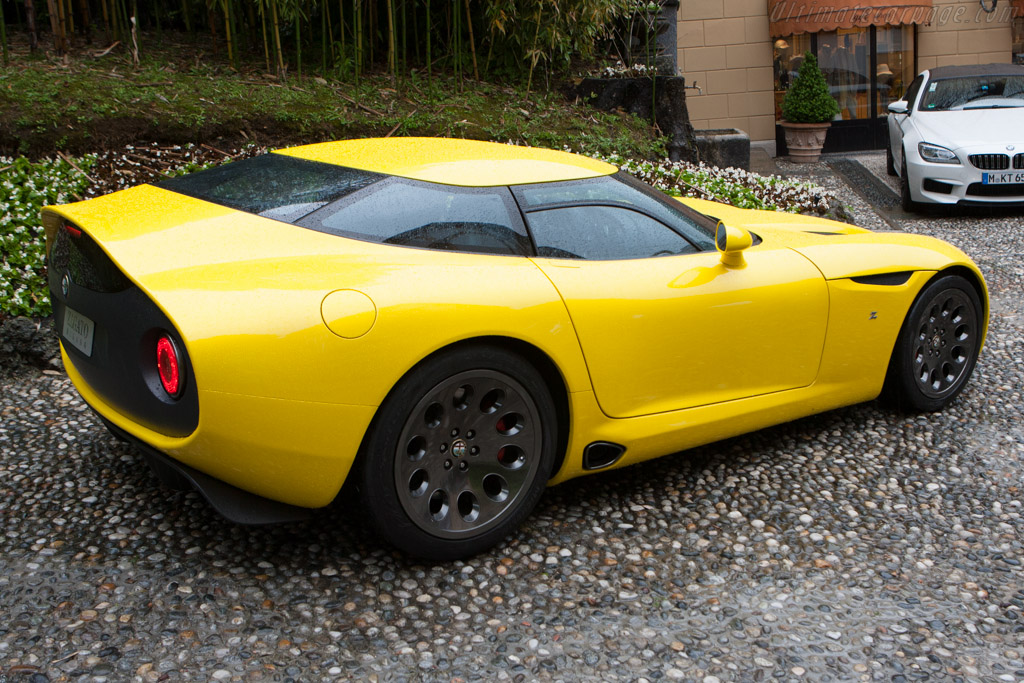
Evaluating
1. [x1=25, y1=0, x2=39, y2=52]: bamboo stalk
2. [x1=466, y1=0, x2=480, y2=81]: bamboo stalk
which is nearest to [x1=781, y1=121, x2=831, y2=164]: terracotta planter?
[x1=466, y1=0, x2=480, y2=81]: bamboo stalk

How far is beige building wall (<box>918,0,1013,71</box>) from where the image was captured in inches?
577

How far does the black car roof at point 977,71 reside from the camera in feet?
32.6

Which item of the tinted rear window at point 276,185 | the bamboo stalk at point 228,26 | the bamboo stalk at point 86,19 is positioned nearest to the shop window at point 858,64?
the bamboo stalk at point 228,26

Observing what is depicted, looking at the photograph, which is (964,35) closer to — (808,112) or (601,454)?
(808,112)

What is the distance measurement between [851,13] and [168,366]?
44.6 ft

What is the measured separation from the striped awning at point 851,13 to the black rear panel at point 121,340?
43.0 ft

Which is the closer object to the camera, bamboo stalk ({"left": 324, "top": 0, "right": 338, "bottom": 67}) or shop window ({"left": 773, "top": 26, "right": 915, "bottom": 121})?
bamboo stalk ({"left": 324, "top": 0, "right": 338, "bottom": 67})

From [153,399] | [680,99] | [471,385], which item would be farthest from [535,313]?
[680,99]

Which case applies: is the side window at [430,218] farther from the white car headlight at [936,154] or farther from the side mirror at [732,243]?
the white car headlight at [936,154]

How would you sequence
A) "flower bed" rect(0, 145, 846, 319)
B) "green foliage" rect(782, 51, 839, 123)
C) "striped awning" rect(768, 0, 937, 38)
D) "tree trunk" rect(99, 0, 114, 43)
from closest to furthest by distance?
"flower bed" rect(0, 145, 846, 319) → "tree trunk" rect(99, 0, 114, 43) → "green foliage" rect(782, 51, 839, 123) → "striped awning" rect(768, 0, 937, 38)

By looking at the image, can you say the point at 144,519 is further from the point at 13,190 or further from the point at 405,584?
the point at 13,190

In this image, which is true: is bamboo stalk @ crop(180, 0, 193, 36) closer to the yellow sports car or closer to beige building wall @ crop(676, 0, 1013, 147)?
the yellow sports car

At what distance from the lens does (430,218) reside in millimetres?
2865

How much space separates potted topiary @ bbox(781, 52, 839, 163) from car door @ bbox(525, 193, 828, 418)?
10.4 meters
